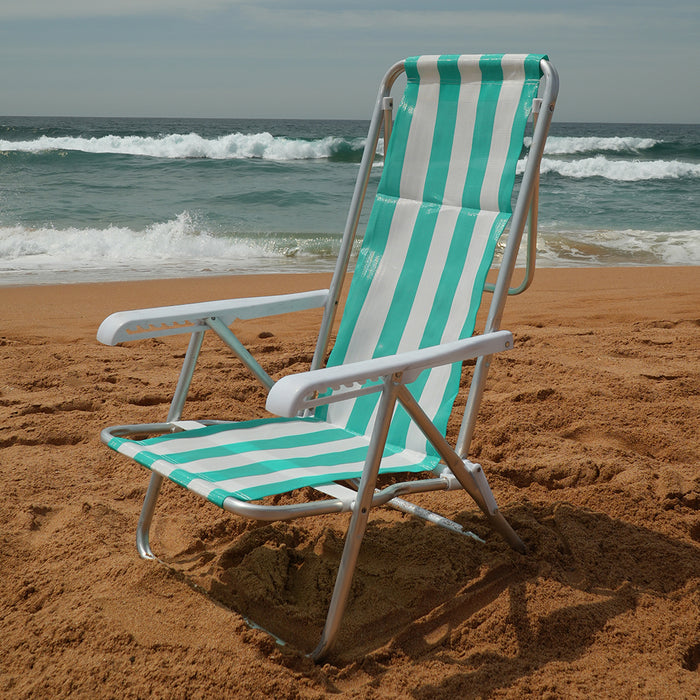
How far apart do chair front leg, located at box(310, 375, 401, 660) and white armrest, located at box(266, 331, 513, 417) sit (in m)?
0.04

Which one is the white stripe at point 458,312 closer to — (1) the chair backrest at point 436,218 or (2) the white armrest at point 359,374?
(1) the chair backrest at point 436,218

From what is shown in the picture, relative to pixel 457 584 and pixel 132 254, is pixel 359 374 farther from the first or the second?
pixel 132 254

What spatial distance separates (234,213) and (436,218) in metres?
9.67

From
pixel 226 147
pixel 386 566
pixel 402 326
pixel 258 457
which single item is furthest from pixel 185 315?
pixel 226 147

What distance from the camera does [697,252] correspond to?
9156 mm

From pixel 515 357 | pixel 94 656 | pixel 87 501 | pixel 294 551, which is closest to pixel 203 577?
pixel 294 551

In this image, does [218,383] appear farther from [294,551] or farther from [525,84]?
[525,84]

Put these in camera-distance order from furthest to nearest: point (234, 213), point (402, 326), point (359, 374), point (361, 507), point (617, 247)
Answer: point (234, 213), point (617, 247), point (402, 326), point (361, 507), point (359, 374)

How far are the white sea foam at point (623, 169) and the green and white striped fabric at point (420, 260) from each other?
18.5 metres

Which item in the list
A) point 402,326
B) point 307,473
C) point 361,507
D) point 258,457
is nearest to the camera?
point 361,507

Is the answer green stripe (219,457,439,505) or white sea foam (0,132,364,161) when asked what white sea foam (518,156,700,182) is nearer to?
white sea foam (0,132,364,161)

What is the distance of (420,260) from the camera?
8.01 ft

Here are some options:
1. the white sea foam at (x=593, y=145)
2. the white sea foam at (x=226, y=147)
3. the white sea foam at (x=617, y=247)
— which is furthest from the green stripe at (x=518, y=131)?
the white sea foam at (x=593, y=145)

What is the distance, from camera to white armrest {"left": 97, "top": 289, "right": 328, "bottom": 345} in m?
1.99
